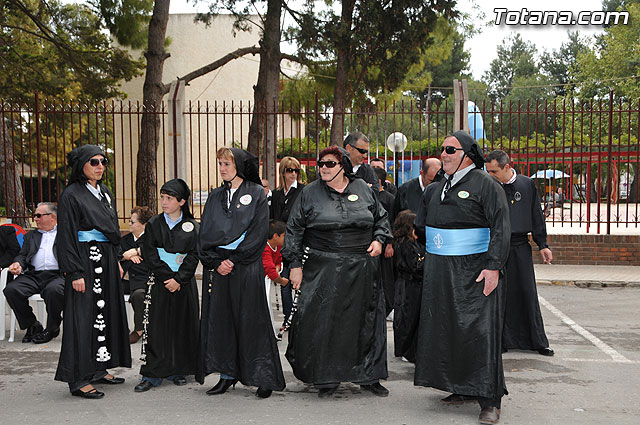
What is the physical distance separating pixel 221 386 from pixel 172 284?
2.82 feet

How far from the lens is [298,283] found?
565cm

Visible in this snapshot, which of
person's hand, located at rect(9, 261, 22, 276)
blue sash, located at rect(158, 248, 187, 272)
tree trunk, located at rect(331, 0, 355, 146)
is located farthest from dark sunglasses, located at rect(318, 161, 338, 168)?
tree trunk, located at rect(331, 0, 355, 146)

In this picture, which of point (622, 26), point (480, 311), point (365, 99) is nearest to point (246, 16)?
point (365, 99)

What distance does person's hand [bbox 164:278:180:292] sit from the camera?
19.3 feet

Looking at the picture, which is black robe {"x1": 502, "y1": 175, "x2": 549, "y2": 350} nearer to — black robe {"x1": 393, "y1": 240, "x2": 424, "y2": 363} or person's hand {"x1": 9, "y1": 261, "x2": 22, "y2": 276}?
black robe {"x1": 393, "y1": 240, "x2": 424, "y2": 363}

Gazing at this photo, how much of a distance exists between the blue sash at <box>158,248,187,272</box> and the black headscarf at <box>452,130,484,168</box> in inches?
91.3

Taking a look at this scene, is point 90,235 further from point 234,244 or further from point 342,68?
point 342,68

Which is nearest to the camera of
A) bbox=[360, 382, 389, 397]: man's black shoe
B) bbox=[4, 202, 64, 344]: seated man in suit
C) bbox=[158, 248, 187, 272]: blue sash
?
bbox=[360, 382, 389, 397]: man's black shoe

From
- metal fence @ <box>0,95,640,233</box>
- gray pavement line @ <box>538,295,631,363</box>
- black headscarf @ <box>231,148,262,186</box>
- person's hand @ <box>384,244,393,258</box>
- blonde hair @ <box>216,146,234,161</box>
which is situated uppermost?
metal fence @ <box>0,95,640,233</box>

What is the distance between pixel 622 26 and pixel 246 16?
25.8 meters

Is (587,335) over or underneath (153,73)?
underneath

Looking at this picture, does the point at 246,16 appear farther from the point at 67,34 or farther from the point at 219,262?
the point at 219,262

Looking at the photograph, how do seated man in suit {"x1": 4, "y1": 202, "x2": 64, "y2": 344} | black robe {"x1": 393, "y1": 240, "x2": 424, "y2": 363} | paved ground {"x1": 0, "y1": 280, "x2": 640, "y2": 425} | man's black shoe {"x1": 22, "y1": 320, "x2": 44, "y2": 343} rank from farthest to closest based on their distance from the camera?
1. man's black shoe {"x1": 22, "y1": 320, "x2": 44, "y2": 343}
2. seated man in suit {"x1": 4, "y1": 202, "x2": 64, "y2": 344}
3. black robe {"x1": 393, "y1": 240, "x2": 424, "y2": 363}
4. paved ground {"x1": 0, "y1": 280, "x2": 640, "y2": 425}

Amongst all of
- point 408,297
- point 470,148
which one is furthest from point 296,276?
point 470,148
